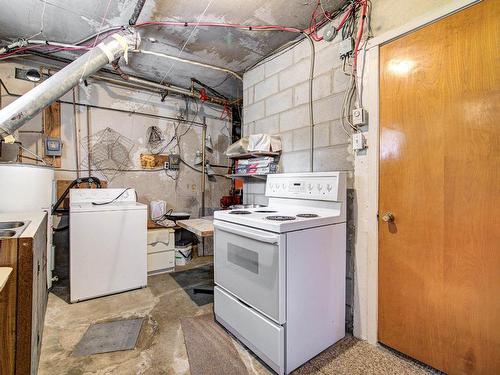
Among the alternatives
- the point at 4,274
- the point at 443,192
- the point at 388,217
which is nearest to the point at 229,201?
the point at 388,217

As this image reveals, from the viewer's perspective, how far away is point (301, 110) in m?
2.25

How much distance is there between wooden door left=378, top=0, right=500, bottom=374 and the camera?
126 centimetres

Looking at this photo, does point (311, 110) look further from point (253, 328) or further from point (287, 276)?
point (253, 328)

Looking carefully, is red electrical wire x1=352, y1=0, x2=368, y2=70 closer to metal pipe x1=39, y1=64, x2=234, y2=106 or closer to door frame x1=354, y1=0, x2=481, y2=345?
door frame x1=354, y1=0, x2=481, y2=345

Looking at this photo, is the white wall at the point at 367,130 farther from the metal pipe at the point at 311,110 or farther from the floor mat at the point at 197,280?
the floor mat at the point at 197,280

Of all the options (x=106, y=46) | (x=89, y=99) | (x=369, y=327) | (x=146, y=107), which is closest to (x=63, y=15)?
(x=106, y=46)

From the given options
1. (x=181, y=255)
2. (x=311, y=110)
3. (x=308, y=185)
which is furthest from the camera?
(x=181, y=255)

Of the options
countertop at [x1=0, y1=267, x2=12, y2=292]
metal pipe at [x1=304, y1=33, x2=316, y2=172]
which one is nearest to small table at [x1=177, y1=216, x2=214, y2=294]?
metal pipe at [x1=304, y1=33, x2=316, y2=172]

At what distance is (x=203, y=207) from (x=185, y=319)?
2148 millimetres

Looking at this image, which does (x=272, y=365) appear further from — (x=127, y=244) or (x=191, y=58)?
(x=191, y=58)

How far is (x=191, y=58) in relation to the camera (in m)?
2.79

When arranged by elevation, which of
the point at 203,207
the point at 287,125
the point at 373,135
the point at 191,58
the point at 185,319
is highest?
the point at 191,58

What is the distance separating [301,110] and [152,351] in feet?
7.27

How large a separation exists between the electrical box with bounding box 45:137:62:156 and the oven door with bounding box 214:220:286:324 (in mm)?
2270
